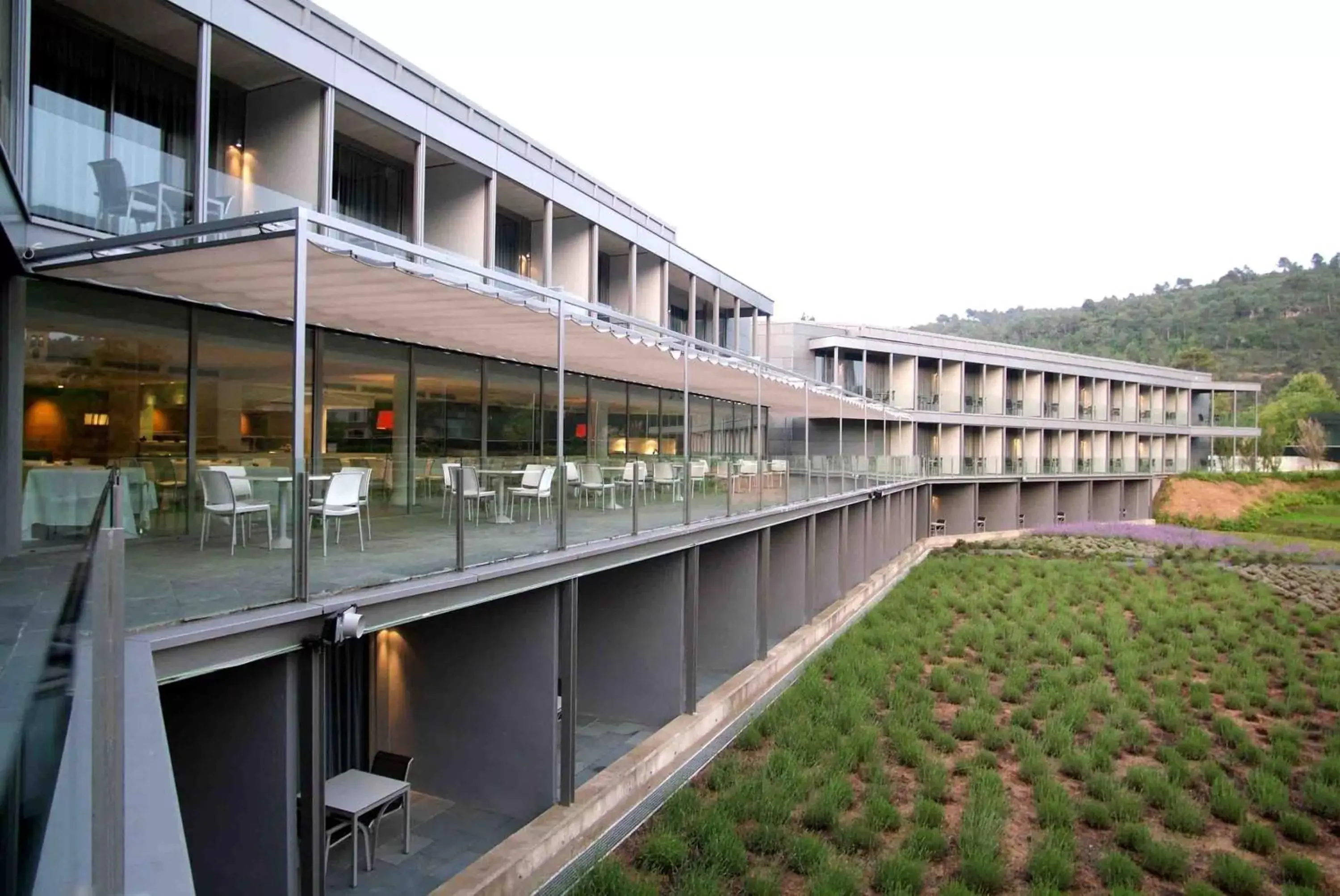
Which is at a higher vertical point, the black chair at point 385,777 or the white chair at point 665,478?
the white chair at point 665,478

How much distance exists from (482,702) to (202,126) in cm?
653

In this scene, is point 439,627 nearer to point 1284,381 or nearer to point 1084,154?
point 1284,381

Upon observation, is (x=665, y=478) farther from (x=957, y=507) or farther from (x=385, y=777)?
(x=957, y=507)

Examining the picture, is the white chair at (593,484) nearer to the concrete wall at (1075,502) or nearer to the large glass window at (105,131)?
the large glass window at (105,131)

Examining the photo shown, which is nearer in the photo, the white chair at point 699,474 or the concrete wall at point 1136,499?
the white chair at point 699,474

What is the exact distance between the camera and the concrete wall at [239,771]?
493cm

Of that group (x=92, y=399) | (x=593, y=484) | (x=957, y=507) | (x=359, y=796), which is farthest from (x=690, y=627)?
(x=957, y=507)

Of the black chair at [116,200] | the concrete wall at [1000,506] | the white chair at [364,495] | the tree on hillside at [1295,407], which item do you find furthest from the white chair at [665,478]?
the tree on hillside at [1295,407]

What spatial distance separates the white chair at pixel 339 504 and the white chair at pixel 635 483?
3538 mm

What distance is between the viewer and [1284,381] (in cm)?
8369

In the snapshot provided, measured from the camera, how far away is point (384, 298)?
8.09 metres

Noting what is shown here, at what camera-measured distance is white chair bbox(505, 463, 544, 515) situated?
290 inches

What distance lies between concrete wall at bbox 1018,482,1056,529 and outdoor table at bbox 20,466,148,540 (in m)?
37.4

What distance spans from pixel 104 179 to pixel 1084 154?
118455 millimetres
